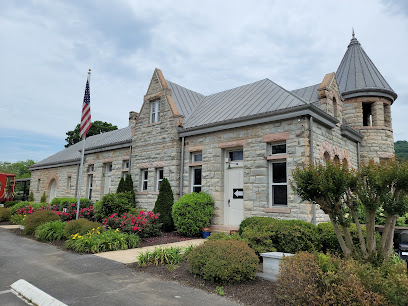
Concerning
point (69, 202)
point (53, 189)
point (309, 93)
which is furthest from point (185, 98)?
point (53, 189)

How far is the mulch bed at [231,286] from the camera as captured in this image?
4.60m

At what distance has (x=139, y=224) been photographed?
33.1 ft

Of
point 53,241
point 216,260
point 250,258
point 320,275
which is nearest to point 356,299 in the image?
point 320,275

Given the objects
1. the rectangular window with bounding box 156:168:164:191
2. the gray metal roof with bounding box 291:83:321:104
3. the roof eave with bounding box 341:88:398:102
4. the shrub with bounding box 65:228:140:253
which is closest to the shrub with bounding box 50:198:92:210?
the rectangular window with bounding box 156:168:164:191

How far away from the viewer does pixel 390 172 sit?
15.1ft

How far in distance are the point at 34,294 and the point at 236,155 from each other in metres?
8.45

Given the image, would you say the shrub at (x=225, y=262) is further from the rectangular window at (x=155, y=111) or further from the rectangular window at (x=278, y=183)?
the rectangular window at (x=155, y=111)

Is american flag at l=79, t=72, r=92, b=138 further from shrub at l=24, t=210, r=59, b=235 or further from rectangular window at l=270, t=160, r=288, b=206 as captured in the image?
rectangular window at l=270, t=160, r=288, b=206

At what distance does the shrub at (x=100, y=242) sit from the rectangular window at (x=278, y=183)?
4.93 metres

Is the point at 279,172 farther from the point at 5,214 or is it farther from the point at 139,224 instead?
the point at 5,214

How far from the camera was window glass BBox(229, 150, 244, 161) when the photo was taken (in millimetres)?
11406

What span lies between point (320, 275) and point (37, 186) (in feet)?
88.6

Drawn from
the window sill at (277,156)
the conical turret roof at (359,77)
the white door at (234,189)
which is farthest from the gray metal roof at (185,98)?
the conical turret roof at (359,77)

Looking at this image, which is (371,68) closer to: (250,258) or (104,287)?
(250,258)
